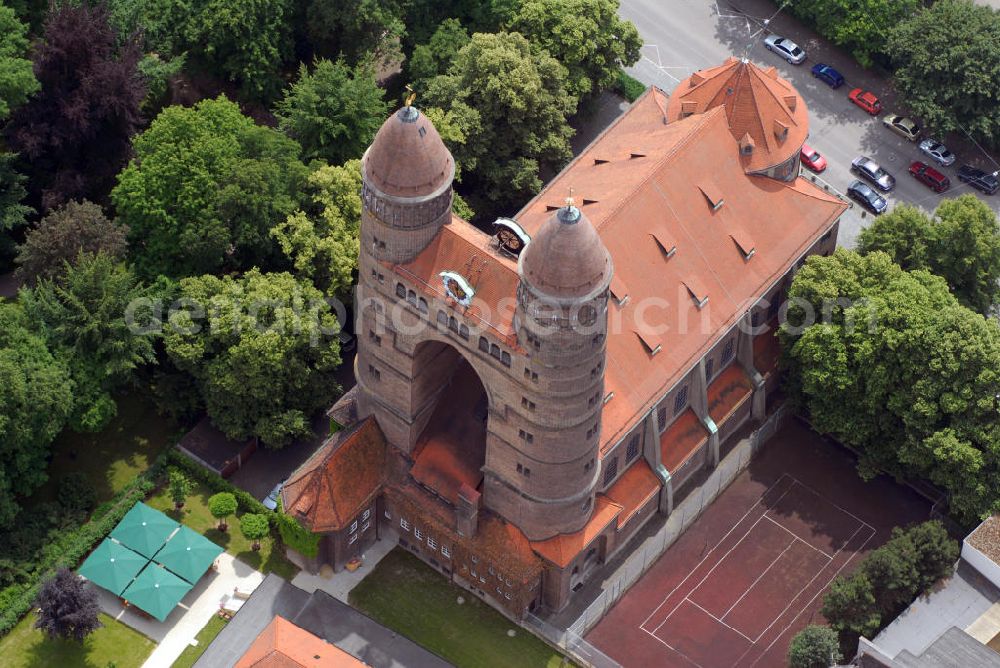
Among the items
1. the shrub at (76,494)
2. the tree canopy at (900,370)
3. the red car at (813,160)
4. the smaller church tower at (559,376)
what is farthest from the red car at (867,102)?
the shrub at (76,494)

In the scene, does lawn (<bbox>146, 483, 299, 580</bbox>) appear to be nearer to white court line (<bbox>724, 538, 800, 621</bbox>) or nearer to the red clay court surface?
the red clay court surface

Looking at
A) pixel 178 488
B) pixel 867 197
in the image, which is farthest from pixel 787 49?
pixel 178 488

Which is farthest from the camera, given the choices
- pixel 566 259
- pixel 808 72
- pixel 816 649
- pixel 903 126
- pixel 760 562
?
pixel 808 72

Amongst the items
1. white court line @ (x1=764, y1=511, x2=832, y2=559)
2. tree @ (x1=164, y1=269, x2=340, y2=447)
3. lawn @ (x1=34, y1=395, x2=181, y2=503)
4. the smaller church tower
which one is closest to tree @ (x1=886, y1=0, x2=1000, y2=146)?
white court line @ (x1=764, y1=511, x2=832, y2=559)

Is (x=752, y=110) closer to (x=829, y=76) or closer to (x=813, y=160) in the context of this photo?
(x=813, y=160)

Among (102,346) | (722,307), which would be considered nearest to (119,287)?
(102,346)

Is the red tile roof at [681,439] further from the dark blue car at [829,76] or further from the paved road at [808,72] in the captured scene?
the dark blue car at [829,76]
